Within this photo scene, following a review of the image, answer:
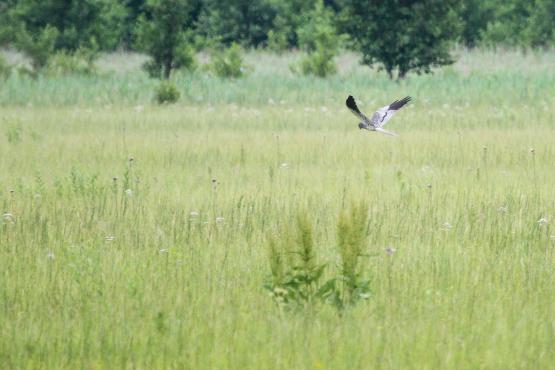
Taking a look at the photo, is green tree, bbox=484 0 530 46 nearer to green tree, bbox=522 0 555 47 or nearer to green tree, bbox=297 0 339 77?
green tree, bbox=522 0 555 47

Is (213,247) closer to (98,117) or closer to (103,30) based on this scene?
(98,117)

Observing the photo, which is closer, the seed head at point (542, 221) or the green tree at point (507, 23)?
the seed head at point (542, 221)

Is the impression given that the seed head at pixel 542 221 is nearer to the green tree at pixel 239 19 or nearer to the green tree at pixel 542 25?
the green tree at pixel 542 25

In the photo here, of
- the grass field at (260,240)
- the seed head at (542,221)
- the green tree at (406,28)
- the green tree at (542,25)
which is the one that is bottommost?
the grass field at (260,240)

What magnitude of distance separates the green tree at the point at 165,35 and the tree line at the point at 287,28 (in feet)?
0.08

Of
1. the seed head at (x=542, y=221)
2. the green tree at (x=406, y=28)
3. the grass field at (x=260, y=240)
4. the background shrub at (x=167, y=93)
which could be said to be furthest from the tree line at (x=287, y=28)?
the seed head at (x=542, y=221)

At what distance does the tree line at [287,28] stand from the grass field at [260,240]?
9.33 metres

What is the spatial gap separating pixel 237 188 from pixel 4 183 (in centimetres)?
229

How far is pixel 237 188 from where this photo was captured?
31.5 ft

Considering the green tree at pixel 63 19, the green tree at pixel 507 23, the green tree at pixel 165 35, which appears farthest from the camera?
the green tree at pixel 507 23

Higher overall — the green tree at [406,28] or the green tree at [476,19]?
the green tree at [476,19]

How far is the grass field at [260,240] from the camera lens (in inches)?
186

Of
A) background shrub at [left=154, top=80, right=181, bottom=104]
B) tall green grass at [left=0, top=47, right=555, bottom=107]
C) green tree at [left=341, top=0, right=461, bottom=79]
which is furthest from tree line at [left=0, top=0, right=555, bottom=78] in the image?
background shrub at [left=154, top=80, right=181, bottom=104]

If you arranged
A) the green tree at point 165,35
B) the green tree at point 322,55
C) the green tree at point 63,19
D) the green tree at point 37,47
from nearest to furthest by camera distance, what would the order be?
the green tree at point 165,35
the green tree at point 322,55
the green tree at point 37,47
the green tree at point 63,19
